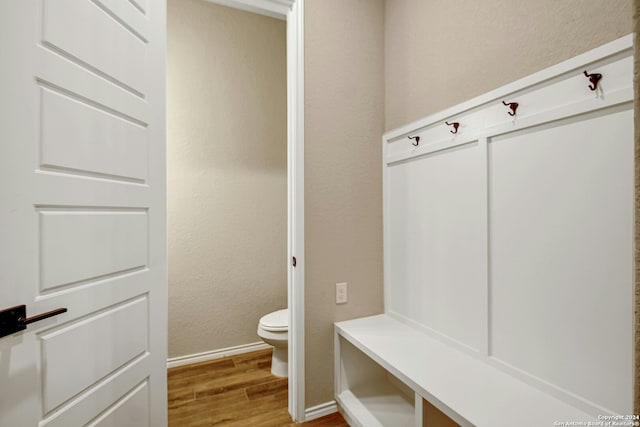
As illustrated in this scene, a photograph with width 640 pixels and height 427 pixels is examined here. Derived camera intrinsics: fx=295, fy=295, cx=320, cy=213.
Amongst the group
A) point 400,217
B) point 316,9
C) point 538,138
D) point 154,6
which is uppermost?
point 316,9

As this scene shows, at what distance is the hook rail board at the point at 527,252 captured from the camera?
0.89 metres

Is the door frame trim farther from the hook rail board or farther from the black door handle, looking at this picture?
the black door handle

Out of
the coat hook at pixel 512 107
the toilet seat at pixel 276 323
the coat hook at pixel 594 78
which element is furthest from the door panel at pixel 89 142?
the coat hook at pixel 594 78

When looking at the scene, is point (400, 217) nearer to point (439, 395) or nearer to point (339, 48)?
point (439, 395)

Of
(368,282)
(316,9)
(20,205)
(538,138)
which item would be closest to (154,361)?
(20,205)

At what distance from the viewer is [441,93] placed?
1471 millimetres

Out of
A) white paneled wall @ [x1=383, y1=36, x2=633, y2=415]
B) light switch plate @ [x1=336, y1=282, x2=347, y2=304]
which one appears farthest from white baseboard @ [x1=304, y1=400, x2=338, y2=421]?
white paneled wall @ [x1=383, y1=36, x2=633, y2=415]

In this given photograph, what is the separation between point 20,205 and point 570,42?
69.2 inches

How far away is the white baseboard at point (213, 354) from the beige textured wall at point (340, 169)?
3.31ft

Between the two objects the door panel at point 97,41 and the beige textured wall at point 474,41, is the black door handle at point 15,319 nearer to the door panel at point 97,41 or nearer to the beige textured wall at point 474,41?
the door panel at point 97,41

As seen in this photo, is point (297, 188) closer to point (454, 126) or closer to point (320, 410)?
point (454, 126)

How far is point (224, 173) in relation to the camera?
2.43m

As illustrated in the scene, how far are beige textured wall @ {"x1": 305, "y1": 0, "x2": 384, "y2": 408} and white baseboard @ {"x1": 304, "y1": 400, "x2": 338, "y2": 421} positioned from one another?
30 mm

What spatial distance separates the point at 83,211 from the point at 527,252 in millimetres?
1591
